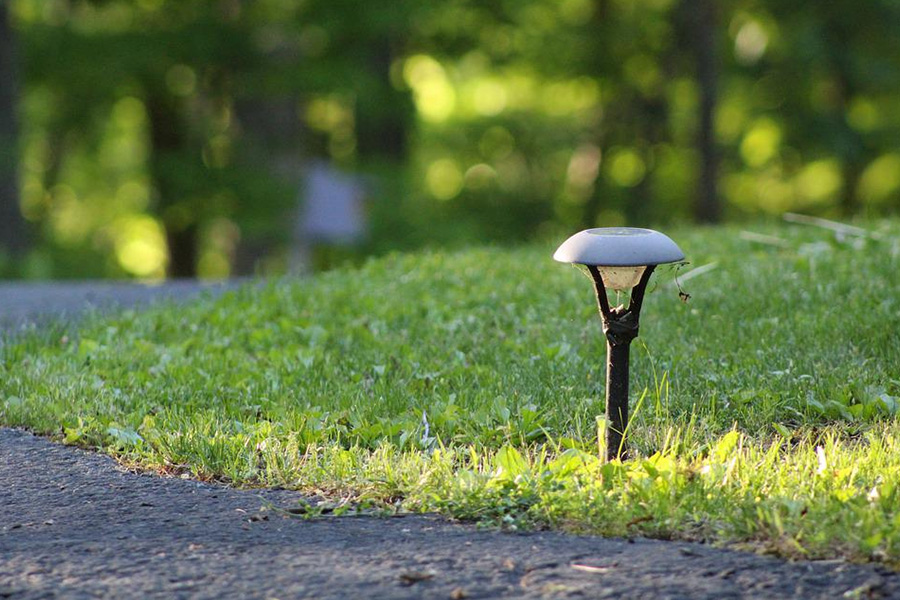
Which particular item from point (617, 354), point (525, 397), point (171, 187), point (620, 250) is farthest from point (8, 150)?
point (620, 250)

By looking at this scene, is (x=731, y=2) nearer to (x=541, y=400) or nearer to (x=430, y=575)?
(x=541, y=400)

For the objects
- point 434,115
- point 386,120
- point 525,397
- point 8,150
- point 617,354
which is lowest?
point 525,397

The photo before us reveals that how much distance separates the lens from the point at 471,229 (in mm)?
21141

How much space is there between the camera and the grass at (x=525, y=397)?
153 inches

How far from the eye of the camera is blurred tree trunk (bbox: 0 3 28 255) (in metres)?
15.0

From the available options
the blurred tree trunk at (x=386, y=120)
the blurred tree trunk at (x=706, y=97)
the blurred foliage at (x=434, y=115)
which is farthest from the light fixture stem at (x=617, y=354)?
the blurred tree trunk at (x=706, y=97)

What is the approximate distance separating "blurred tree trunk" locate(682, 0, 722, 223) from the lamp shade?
46.9ft

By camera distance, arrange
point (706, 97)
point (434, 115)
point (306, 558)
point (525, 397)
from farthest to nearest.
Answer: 1. point (434, 115)
2. point (706, 97)
3. point (525, 397)
4. point (306, 558)

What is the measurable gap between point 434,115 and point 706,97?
15.0 m

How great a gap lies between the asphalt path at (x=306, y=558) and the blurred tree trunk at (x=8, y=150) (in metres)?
11.9

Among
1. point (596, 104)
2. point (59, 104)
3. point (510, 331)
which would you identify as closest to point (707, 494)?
point (510, 331)

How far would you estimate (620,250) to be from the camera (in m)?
4.04

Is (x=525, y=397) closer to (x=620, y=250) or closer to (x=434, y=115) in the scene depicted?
(x=620, y=250)

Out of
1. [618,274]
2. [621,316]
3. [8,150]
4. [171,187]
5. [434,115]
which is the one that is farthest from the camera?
[434,115]
